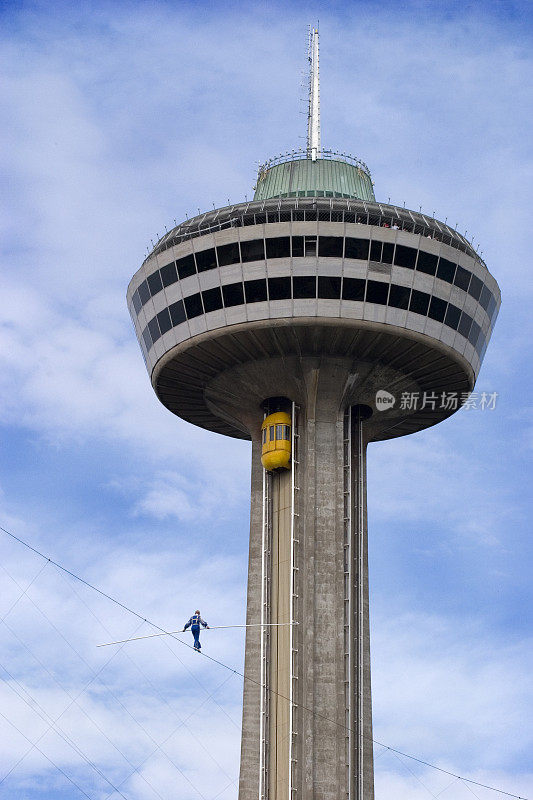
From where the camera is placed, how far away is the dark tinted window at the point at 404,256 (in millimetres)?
68438

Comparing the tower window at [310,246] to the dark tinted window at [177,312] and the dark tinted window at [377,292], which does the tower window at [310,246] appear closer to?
the dark tinted window at [377,292]

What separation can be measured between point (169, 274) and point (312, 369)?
9511 millimetres

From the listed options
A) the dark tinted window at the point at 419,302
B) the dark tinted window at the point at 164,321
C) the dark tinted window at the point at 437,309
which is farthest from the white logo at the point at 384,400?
the dark tinted window at the point at 164,321

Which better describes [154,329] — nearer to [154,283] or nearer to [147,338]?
[147,338]

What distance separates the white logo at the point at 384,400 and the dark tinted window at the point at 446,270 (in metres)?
7.36

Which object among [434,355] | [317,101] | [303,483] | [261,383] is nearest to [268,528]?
[303,483]

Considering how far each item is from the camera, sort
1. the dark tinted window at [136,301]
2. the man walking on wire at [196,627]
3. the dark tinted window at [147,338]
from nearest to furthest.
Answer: the man walking on wire at [196,627] → the dark tinted window at [147,338] → the dark tinted window at [136,301]

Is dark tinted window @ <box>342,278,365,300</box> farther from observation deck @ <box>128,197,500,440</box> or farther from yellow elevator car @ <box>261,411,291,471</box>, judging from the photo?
yellow elevator car @ <box>261,411,291,471</box>

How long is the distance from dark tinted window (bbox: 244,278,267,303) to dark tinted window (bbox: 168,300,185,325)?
13.7 feet

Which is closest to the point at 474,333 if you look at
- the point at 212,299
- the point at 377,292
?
the point at 377,292

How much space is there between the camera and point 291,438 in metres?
71.8

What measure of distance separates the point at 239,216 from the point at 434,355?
43.0 ft

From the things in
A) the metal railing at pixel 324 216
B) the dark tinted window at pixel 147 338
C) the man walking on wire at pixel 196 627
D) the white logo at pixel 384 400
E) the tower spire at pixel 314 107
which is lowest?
the man walking on wire at pixel 196 627

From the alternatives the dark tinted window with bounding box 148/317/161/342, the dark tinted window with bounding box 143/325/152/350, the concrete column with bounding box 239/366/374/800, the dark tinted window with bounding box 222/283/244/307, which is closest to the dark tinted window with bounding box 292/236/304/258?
the dark tinted window with bounding box 222/283/244/307
